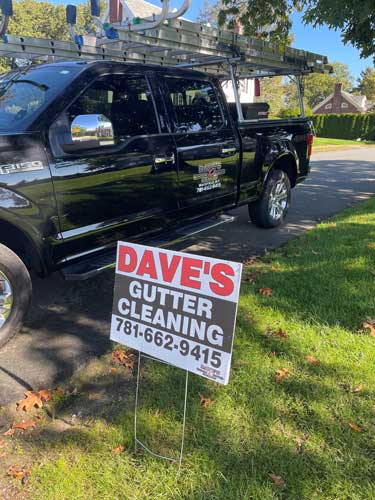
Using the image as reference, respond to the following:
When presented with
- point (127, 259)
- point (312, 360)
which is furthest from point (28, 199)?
point (312, 360)

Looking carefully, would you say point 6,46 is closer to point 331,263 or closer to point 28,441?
point 28,441

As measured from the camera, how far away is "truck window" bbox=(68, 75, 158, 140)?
11.5 feet

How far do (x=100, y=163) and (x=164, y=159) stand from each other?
2.56ft

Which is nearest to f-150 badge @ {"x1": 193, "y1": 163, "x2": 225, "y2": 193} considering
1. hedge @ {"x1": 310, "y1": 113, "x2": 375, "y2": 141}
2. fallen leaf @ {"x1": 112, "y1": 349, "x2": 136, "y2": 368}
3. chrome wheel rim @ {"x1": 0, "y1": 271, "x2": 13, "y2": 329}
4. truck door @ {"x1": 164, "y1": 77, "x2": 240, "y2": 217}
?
truck door @ {"x1": 164, "y1": 77, "x2": 240, "y2": 217}

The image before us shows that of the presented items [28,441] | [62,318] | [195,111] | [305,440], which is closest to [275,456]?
[305,440]

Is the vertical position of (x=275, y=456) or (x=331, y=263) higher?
(x=331, y=263)

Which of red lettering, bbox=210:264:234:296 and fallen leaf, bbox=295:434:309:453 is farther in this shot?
fallen leaf, bbox=295:434:309:453

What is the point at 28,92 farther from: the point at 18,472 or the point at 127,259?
the point at 18,472

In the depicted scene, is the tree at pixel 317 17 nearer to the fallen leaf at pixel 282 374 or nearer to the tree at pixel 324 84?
the fallen leaf at pixel 282 374

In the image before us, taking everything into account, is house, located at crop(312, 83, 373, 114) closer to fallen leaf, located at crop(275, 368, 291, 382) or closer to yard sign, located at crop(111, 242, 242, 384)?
fallen leaf, located at crop(275, 368, 291, 382)

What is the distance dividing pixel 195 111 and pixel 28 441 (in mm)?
3588

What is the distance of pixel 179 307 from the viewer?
2076mm

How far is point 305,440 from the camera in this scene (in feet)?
7.74

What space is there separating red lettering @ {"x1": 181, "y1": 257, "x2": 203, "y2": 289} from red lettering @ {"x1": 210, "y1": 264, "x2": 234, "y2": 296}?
73 millimetres
